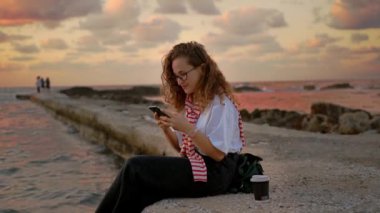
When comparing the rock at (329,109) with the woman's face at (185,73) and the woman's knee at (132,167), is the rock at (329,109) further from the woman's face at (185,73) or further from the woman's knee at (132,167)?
the woman's knee at (132,167)

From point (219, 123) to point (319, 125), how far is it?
963 cm

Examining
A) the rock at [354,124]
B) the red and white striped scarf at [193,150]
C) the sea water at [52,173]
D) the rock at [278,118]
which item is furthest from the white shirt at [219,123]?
the rock at [278,118]

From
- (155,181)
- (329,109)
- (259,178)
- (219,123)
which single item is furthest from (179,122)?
(329,109)

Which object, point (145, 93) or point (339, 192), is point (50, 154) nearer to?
point (339, 192)

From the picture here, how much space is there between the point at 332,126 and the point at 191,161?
975 cm

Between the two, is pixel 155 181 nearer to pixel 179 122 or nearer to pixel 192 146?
pixel 192 146

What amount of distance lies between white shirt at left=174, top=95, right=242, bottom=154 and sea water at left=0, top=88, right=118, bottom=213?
9.71ft

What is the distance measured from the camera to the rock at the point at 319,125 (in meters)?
12.8

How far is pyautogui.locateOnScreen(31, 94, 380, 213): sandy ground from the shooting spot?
13.3 ft

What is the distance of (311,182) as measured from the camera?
5012mm

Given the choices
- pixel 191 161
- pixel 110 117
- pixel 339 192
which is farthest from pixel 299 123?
pixel 191 161

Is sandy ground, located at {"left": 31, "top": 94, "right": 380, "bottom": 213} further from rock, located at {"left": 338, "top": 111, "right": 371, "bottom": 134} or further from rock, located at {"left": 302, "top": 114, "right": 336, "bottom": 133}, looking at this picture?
rock, located at {"left": 302, "top": 114, "right": 336, "bottom": 133}

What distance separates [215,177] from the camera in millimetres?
4020

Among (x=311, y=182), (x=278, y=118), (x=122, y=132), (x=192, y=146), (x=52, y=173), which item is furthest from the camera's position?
(x=278, y=118)
